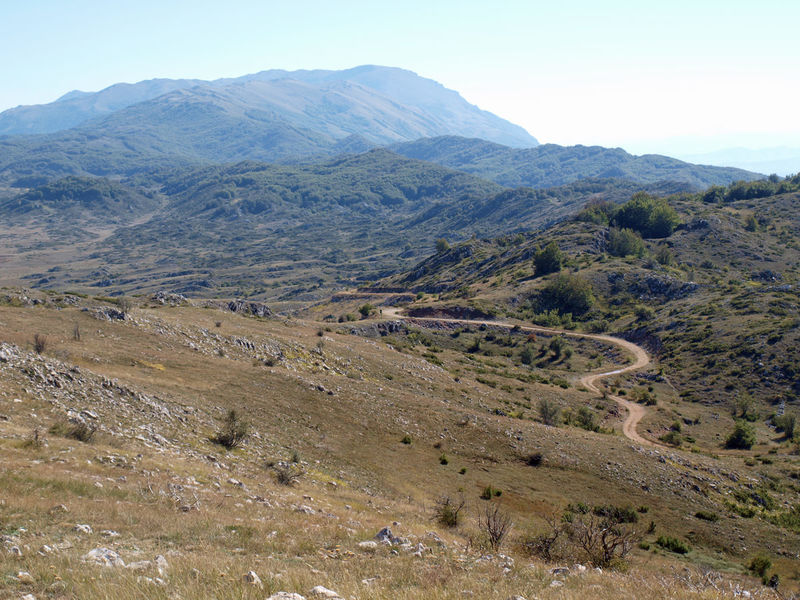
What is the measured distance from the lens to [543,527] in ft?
70.3

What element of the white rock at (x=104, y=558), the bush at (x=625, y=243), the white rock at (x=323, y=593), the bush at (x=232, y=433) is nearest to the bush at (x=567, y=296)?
the bush at (x=625, y=243)

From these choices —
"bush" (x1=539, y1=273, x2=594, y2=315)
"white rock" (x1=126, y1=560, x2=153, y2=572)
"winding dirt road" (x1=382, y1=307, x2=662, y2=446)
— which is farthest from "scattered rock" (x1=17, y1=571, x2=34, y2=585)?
"bush" (x1=539, y1=273, x2=594, y2=315)

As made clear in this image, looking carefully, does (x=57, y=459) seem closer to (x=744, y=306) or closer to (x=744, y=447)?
(x=744, y=447)

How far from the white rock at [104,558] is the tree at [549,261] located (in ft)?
360

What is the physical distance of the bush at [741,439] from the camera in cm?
4331

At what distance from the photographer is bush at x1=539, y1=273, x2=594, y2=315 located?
9712 centimetres

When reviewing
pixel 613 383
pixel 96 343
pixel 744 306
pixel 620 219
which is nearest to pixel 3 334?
pixel 96 343

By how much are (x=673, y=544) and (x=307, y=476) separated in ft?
56.1

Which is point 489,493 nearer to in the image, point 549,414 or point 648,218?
point 549,414

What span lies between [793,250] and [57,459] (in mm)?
142631

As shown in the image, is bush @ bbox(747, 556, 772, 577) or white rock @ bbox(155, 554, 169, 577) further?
bush @ bbox(747, 556, 772, 577)

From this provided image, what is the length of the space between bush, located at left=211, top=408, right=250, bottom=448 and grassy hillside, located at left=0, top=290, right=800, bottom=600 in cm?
50

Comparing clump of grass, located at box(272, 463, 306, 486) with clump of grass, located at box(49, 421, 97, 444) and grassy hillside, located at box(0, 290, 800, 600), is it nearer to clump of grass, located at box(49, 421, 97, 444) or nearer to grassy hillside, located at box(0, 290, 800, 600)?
grassy hillside, located at box(0, 290, 800, 600)

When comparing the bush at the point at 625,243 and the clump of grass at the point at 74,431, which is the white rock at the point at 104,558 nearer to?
the clump of grass at the point at 74,431
